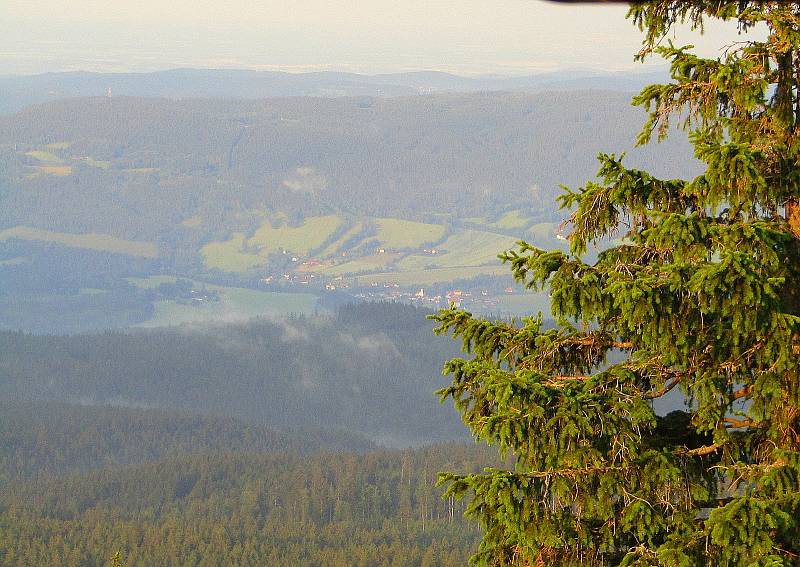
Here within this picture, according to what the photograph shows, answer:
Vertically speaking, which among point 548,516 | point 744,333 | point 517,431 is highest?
point 744,333

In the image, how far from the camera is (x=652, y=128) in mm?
21469

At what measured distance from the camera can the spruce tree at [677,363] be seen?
1834 cm

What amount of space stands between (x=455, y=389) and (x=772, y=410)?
5285 mm

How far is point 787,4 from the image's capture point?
20.2 meters

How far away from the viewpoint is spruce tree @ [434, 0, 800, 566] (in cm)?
1834

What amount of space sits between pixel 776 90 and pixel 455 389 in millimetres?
7391

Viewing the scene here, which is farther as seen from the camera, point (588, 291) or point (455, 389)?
point (455, 389)

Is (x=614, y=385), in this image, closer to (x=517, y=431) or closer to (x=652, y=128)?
(x=517, y=431)

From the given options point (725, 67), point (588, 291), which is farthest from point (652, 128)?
point (588, 291)

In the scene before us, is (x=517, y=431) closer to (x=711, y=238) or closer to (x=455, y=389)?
(x=455, y=389)

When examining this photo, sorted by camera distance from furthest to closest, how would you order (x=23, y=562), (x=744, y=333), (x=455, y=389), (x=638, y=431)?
1. (x=23, y=562)
2. (x=455, y=389)
3. (x=638, y=431)
4. (x=744, y=333)

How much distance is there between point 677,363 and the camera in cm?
2009

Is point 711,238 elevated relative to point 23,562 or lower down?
elevated

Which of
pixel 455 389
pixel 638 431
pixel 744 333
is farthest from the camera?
pixel 455 389
